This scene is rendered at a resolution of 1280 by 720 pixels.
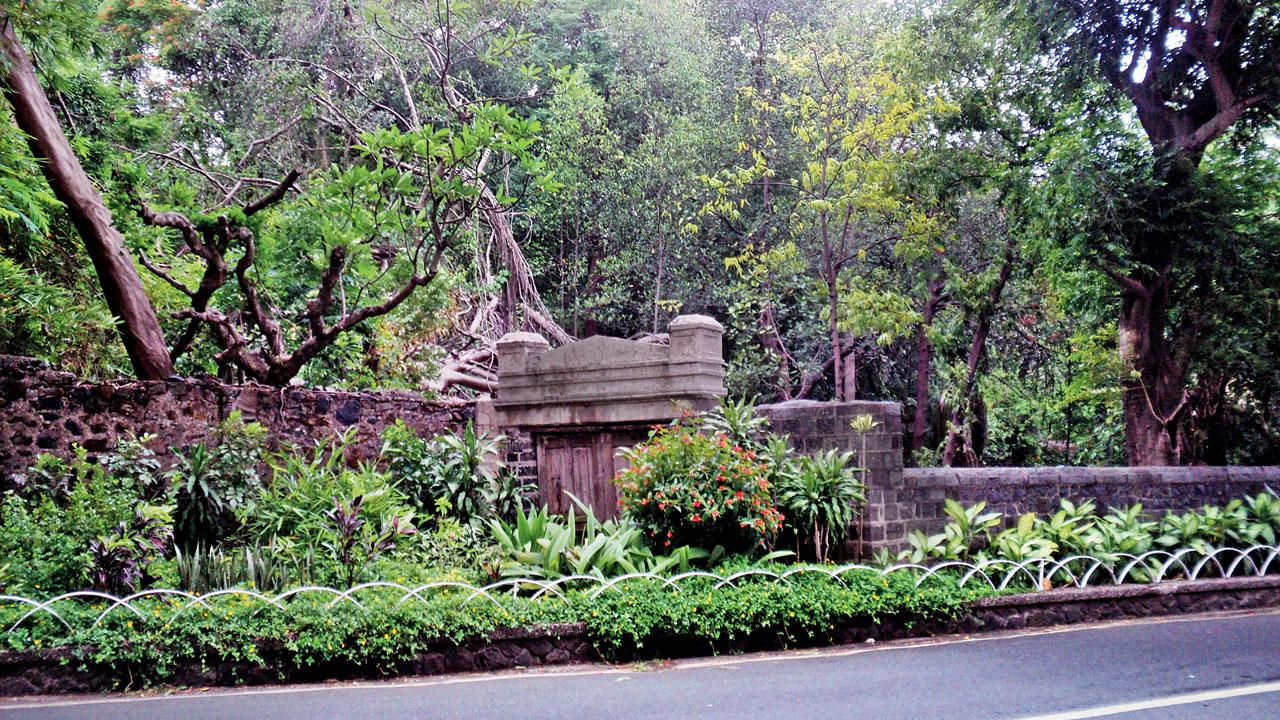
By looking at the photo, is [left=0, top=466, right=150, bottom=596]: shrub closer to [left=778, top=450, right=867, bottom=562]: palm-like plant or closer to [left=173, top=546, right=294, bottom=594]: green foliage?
[left=173, top=546, right=294, bottom=594]: green foliage

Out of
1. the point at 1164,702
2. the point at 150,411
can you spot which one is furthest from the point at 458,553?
the point at 1164,702

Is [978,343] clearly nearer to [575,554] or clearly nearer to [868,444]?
[868,444]

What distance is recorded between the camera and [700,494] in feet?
30.3

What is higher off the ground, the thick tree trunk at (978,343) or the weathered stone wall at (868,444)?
the thick tree trunk at (978,343)

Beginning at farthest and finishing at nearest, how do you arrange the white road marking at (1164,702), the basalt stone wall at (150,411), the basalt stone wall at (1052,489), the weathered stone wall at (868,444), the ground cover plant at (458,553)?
the basalt stone wall at (1052,489) → the basalt stone wall at (150,411) → the weathered stone wall at (868,444) → the ground cover plant at (458,553) → the white road marking at (1164,702)

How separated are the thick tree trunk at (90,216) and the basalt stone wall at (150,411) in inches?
30.7

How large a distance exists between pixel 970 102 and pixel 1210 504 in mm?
7827

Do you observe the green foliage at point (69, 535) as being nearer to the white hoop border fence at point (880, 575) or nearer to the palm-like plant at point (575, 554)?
the white hoop border fence at point (880, 575)

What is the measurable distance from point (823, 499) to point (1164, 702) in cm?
380

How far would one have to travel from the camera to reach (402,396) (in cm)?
1322

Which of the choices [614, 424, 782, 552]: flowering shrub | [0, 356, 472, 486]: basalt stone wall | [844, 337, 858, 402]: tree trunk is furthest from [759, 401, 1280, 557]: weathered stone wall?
[844, 337, 858, 402]: tree trunk

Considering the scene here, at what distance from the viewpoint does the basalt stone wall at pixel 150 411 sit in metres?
10.0

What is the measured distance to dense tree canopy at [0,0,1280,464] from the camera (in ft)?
38.3

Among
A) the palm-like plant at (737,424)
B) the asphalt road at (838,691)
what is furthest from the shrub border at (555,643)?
the palm-like plant at (737,424)
